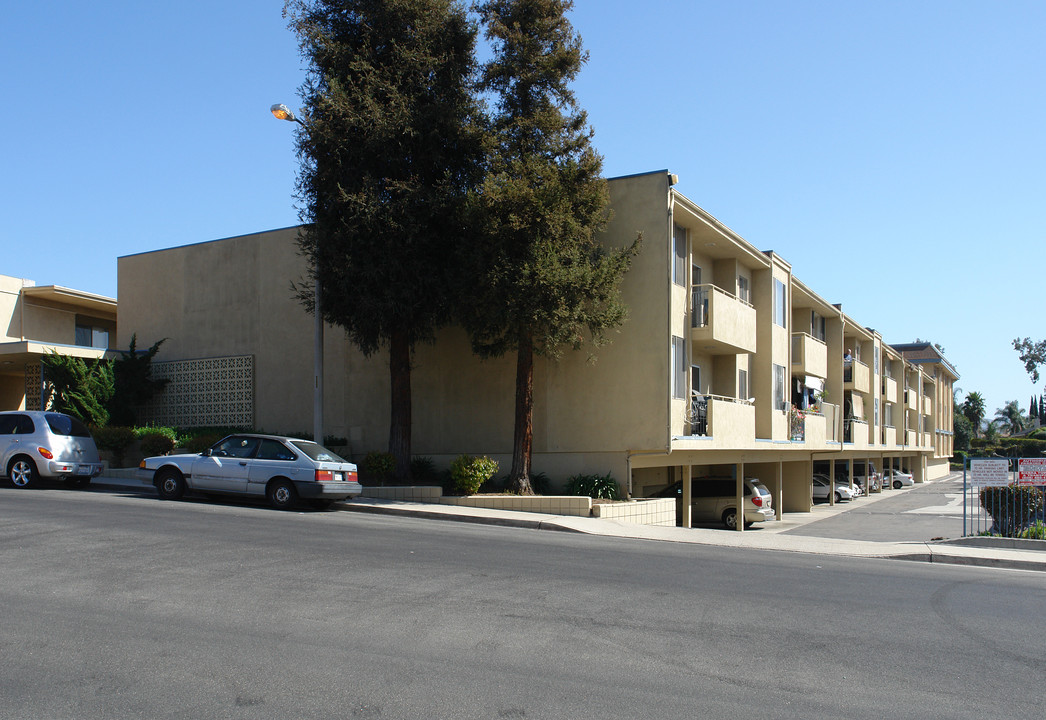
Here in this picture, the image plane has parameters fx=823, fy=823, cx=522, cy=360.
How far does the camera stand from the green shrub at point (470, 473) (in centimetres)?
1925

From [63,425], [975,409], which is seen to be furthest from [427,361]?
[975,409]

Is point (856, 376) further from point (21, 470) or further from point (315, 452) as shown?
point (21, 470)

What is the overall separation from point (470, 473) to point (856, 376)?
101 feet

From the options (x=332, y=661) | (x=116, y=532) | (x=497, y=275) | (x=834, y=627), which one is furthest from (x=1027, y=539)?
(x=116, y=532)

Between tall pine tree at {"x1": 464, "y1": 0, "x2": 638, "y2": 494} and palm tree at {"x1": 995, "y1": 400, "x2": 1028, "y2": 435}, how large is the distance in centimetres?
12983

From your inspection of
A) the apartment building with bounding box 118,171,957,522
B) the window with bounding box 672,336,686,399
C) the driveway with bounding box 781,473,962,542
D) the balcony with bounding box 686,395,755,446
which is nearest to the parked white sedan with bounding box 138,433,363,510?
the apartment building with bounding box 118,171,957,522

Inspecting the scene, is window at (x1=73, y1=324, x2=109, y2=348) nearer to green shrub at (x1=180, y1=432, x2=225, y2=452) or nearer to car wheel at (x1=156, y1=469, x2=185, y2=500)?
green shrub at (x1=180, y1=432, x2=225, y2=452)

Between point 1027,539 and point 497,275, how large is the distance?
11952mm

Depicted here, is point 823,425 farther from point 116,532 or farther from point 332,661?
point 332,661

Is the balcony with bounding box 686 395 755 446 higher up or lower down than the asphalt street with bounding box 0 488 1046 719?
higher up

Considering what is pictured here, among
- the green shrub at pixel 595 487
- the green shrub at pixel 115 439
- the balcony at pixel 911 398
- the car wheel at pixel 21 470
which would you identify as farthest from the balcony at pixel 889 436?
the car wheel at pixel 21 470

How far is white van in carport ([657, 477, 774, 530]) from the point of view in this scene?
26984 millimetres

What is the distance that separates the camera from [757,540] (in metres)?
16.7

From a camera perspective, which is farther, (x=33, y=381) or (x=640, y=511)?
(x=33, y=381)
